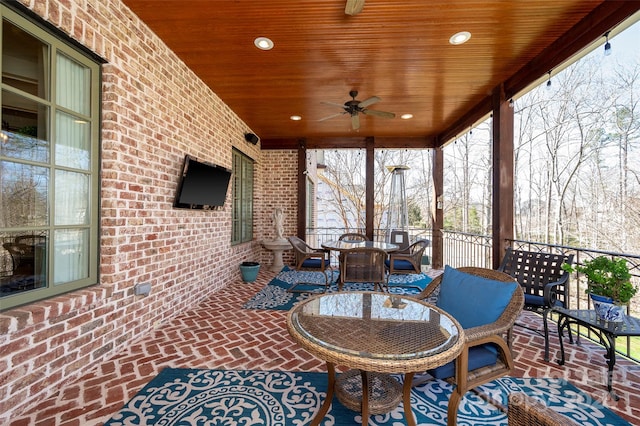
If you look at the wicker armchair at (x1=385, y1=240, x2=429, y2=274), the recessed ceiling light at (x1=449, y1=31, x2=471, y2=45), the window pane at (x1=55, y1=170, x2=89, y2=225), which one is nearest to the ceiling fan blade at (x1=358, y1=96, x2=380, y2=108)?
the recessed ceiling light at (x1=449, y1=31, x2=471, y2=45)

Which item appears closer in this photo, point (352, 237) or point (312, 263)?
point (312, 263)

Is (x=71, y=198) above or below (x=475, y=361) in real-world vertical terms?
above

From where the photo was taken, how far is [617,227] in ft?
A: 22.1

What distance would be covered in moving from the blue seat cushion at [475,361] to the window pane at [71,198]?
8.78 feet

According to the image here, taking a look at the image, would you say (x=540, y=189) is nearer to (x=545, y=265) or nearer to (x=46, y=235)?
(x=545, y=265)

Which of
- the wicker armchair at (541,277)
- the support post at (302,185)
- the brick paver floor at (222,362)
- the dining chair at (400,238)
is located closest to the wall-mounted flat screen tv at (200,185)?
the brick paver floor at (222,362)

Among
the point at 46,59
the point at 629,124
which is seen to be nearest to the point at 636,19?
the point at 46,59

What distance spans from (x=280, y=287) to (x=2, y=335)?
9.94 ft

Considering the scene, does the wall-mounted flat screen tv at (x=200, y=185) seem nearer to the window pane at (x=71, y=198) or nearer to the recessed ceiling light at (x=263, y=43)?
the window pane at (x=71, y=198)

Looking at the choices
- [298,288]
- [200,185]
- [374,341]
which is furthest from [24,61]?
[298,288]

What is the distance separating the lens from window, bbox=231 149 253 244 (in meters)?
4.96

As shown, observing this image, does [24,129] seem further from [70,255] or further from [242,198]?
[242,198]

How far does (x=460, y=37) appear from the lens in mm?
2602

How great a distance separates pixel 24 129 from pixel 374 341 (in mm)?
2476
